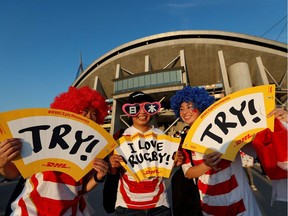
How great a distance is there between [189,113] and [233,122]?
59cm

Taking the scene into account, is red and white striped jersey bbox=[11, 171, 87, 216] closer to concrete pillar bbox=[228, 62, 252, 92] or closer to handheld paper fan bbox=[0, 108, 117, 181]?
handheld paper fan bbox=[0, 108, 117, 181]

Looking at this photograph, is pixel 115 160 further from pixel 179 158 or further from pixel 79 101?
pixel 79 101

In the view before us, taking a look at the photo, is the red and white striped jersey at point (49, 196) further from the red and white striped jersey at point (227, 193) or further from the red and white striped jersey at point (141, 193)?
the red and white striped jersey at point (227, 193)

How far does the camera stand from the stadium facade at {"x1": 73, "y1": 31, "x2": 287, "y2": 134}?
92.7 ft

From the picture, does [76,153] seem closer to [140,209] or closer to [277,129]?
[140,209]

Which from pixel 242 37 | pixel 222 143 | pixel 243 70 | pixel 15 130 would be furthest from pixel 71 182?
pixel 242 37

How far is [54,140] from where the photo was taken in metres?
1.75

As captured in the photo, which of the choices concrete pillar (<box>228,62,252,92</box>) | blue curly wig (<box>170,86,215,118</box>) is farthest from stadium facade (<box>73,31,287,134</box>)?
blue curly wig (<box>170,86,215,118</box>)

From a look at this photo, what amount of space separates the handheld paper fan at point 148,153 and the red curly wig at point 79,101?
593 mm

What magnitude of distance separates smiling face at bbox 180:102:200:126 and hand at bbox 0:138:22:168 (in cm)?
168

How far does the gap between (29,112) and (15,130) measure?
0.55 ft

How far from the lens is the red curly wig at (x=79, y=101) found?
7.50 ft

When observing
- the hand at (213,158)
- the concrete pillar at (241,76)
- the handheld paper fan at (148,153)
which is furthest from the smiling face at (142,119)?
the concrete pillar at (241,76)

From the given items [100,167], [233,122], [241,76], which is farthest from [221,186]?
[241,76]
